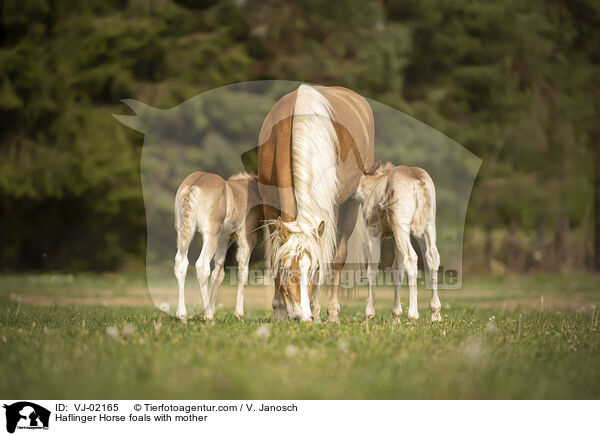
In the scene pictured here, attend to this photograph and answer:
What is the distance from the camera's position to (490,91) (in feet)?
77.3

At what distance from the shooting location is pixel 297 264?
5.93 metres

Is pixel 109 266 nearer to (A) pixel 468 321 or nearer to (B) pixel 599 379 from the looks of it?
(A) pixel 468 321

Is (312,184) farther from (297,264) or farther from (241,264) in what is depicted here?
(241,264)

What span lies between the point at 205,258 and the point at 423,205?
2.99m

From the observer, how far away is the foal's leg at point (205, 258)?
283 inches

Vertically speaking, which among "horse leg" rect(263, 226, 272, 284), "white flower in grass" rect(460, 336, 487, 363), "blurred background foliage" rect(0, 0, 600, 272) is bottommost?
"white flower in grass" rect(460, 336, 487, 363)

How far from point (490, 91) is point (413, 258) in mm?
19022

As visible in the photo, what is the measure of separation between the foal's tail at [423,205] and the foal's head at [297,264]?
1.59 metres

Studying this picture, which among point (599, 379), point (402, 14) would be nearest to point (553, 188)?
point (402, 14)

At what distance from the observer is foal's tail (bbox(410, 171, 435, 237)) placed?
7.06 meters

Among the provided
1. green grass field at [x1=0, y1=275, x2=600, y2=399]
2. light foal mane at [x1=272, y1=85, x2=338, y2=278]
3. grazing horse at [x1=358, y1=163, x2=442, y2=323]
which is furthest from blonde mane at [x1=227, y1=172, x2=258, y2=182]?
green grass field at [x1=0, y1=275, x2=600, y2=399]
